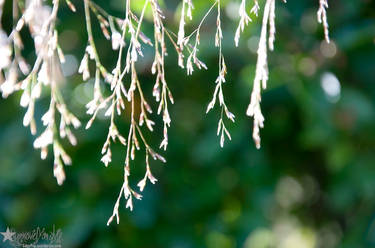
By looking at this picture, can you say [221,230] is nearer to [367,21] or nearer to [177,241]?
[177,241]

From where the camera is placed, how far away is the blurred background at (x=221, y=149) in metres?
1.83

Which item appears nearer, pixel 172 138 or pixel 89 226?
pixel 89 226

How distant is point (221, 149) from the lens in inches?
73.4

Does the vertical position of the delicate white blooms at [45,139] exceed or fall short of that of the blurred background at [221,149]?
it exceeds it

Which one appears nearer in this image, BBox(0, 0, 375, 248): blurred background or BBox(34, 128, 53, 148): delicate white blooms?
BBox(34, 128, 53, 148): delicate white blooms

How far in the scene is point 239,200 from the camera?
2.10 metres

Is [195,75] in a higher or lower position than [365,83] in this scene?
lower

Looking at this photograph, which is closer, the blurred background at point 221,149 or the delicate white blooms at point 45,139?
the delicate white blooms at point 45,139

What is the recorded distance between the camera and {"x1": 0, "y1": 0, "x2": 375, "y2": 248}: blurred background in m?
1.83

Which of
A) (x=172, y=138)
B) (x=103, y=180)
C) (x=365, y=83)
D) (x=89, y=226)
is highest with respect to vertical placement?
(x=365, y=83)

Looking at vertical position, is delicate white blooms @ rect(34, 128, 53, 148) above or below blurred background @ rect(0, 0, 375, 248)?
above

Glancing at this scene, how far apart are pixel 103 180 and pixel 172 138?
0.34 metres

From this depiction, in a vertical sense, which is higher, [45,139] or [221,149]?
[45,139]

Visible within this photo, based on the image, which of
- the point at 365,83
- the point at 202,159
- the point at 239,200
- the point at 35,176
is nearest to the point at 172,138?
the point at 202,159
